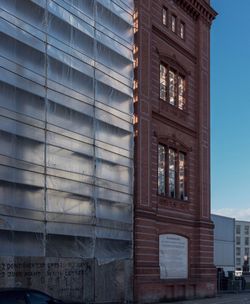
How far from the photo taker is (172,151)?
3077cm

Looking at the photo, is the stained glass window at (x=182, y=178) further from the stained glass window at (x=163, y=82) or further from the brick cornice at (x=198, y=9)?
the brick cornice at (x=198, y=9)

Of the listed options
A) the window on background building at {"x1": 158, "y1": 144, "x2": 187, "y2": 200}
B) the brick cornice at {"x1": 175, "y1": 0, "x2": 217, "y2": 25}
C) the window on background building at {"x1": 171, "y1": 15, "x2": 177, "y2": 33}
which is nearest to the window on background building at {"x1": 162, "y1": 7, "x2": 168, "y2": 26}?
the window on background building at {"x1": 171, "y1": 15, "x2": 177, "y2": 33}

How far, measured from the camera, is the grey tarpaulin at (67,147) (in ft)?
65.7

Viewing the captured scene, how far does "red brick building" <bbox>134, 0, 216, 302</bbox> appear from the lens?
27.2 m

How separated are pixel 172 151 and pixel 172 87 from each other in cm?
336

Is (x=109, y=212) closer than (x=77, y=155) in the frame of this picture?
No

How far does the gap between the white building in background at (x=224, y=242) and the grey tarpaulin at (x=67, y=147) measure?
69.7 ft

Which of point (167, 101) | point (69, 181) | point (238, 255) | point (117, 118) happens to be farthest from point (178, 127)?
point (238, 255)

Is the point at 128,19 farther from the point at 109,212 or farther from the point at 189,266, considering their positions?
the point at 189,266

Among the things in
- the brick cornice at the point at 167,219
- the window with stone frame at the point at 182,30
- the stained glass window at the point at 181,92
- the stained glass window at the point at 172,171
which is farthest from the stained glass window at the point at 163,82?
the brick cornice at the point at 167,219

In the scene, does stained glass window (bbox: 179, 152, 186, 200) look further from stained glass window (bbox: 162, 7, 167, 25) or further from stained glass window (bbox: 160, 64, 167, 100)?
stained glass window (bbox: 162, 7, 167, 25)

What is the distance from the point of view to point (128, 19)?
2750 cm

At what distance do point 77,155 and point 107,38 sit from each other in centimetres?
572

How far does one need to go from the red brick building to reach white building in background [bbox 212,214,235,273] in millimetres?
12986
